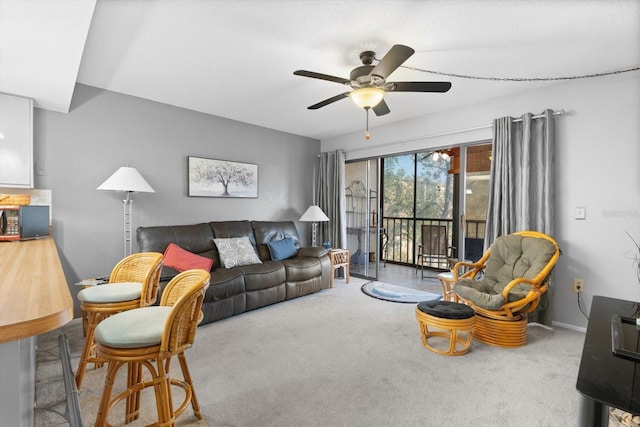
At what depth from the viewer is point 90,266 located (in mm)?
3393

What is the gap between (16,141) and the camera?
2.76m

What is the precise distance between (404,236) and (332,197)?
7.04 ft

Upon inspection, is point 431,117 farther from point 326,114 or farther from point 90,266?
point 90,266

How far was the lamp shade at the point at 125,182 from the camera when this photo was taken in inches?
122

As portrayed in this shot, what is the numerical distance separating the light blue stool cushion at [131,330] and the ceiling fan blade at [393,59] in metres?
2.00

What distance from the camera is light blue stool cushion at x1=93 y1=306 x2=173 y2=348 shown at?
134 cm

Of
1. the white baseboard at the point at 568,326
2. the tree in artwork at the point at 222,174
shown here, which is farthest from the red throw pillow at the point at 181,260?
the white baseboard at the point at 568,326

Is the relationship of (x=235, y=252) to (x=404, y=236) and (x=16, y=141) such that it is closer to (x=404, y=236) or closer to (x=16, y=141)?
(x=16, y=141)

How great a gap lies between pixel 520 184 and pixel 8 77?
474 cm

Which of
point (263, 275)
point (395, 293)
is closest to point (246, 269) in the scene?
point (263, 275)

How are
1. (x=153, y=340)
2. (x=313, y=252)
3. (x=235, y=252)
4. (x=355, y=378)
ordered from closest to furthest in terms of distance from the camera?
(x=153, y=340), (x=355, y=378), (x=235, y=252), (x=313, y=252)

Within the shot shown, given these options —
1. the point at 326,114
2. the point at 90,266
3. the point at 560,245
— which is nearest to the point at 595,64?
the point at 560,245

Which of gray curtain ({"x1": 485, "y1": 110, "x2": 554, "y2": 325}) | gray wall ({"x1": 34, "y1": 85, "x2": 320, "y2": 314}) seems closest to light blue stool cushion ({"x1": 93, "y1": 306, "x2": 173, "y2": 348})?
gray wall ({"x1": 34, "y1": 85, "x2": 320, "y2": 314})

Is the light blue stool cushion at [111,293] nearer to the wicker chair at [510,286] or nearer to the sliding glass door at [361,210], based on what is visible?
the wicker chair at [510,286]
